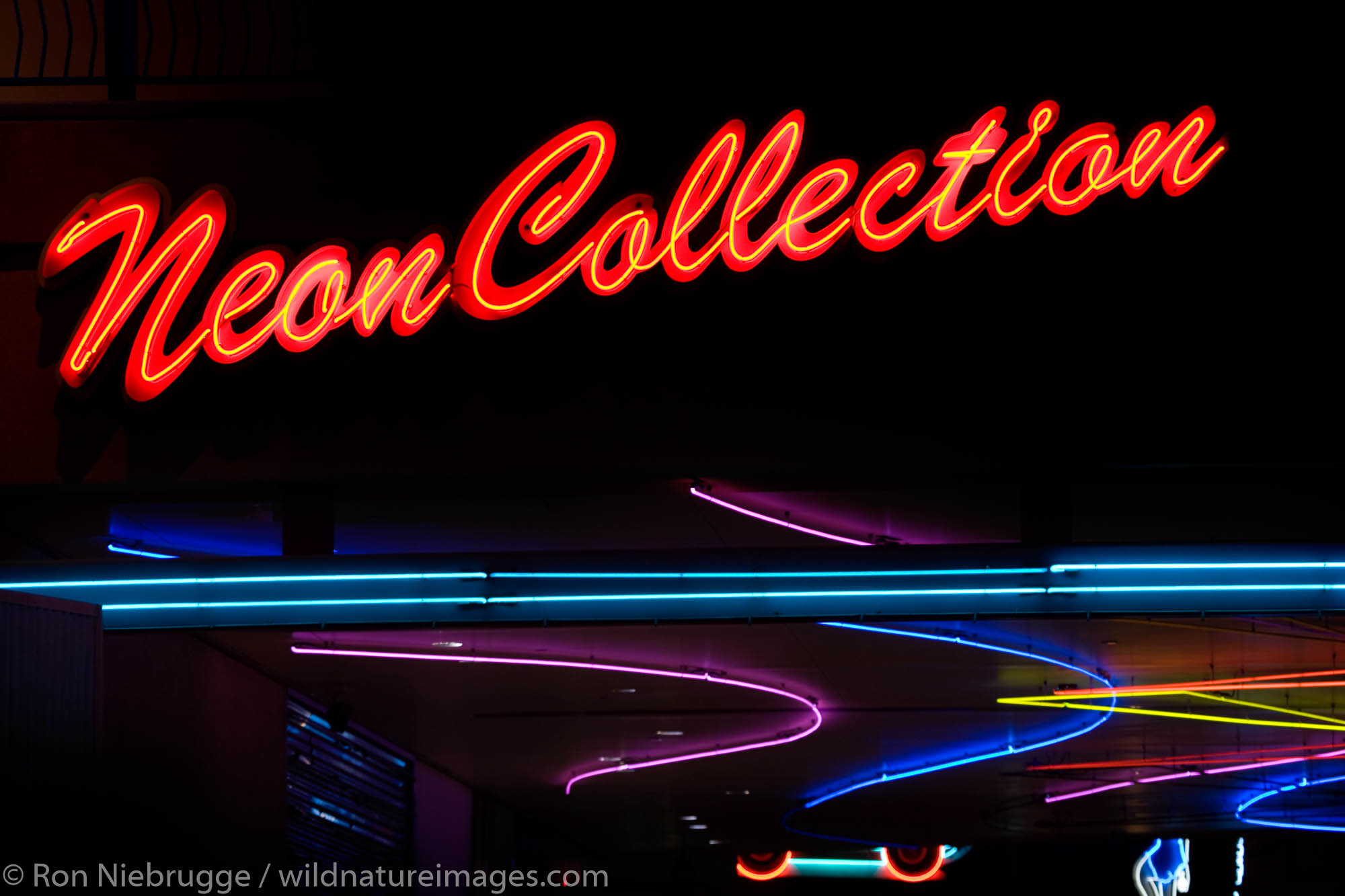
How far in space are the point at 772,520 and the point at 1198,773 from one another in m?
10.1

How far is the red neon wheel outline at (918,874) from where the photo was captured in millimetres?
30517

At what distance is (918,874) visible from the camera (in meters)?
30.7

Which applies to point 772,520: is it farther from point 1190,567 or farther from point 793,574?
point 1190,567

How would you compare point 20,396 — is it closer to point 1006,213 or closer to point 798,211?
point 798,211

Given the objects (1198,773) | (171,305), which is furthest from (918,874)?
(171,305)

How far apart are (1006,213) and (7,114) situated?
15.2 feet

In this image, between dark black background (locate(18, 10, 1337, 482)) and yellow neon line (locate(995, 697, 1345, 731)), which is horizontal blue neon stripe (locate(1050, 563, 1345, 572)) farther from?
yellow neon line (locate(995, 697, 1345, 731))

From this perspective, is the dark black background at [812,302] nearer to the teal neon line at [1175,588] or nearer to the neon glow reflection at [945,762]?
the teal neon line at [1175,588]

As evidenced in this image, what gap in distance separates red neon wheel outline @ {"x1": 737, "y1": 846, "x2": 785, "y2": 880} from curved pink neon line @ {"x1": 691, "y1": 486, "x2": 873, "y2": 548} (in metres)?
20.7

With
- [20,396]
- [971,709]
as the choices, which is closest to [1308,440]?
[20,396]

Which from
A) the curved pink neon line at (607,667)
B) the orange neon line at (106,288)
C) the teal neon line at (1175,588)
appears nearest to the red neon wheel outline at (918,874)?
the curved pink neon line at (607,667)

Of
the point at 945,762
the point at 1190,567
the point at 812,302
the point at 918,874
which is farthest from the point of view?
the point at 918,874

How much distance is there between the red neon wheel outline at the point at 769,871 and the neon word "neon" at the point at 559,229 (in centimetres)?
2403

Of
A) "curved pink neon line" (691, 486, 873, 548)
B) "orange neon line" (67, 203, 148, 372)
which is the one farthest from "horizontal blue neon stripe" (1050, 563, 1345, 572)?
"orange neon line" (67, 203, 148, 372)
